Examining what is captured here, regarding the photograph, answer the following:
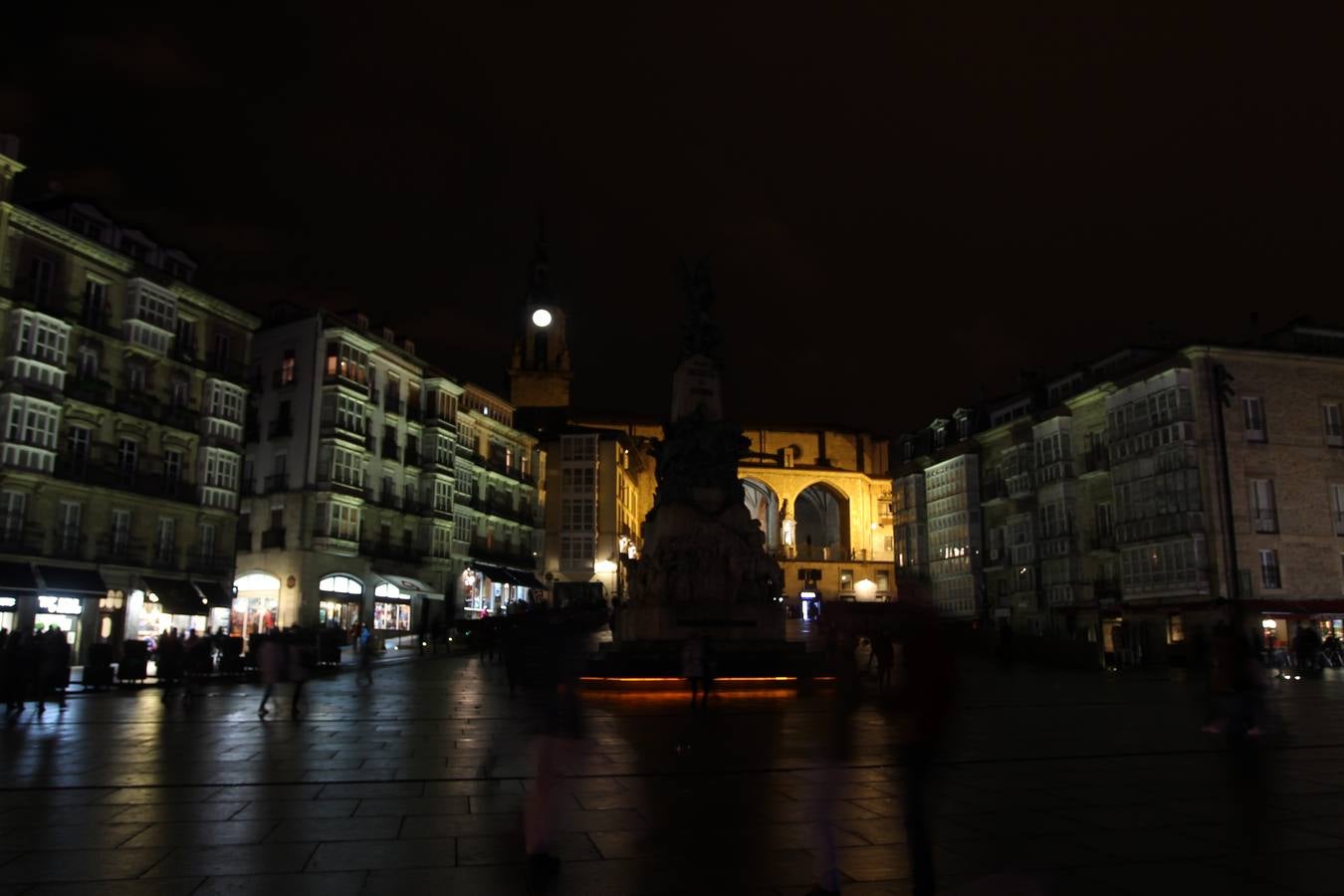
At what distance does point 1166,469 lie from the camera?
4662 centimetres

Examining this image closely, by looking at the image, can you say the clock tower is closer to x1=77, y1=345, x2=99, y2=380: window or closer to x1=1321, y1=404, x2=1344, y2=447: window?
x1=77, y1=345, x2=99, y2=380: window

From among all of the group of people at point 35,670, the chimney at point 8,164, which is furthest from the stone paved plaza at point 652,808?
the chimney at point 8,164

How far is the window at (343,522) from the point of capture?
53344 mm

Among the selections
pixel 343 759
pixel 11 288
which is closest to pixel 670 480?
pixel 343 759

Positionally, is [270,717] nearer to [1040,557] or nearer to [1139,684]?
[1139,684]

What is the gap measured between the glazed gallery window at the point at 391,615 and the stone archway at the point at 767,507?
1993 inches

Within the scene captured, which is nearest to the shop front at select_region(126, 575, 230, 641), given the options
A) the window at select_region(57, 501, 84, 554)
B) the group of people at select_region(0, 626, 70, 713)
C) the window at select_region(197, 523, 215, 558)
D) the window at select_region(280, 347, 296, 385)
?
the window at select_region(197, 523, 215, 558)

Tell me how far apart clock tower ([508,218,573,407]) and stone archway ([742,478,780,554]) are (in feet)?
74.0

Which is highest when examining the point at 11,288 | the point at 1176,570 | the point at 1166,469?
the point at 11,288

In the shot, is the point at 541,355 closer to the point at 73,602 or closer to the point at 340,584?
the point at 340,584

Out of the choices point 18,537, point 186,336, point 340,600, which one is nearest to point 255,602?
point 340,600

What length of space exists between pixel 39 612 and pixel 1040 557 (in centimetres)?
4872

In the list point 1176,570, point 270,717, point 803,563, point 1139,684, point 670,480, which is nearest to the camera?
point 270,717

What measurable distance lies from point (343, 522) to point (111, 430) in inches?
541
